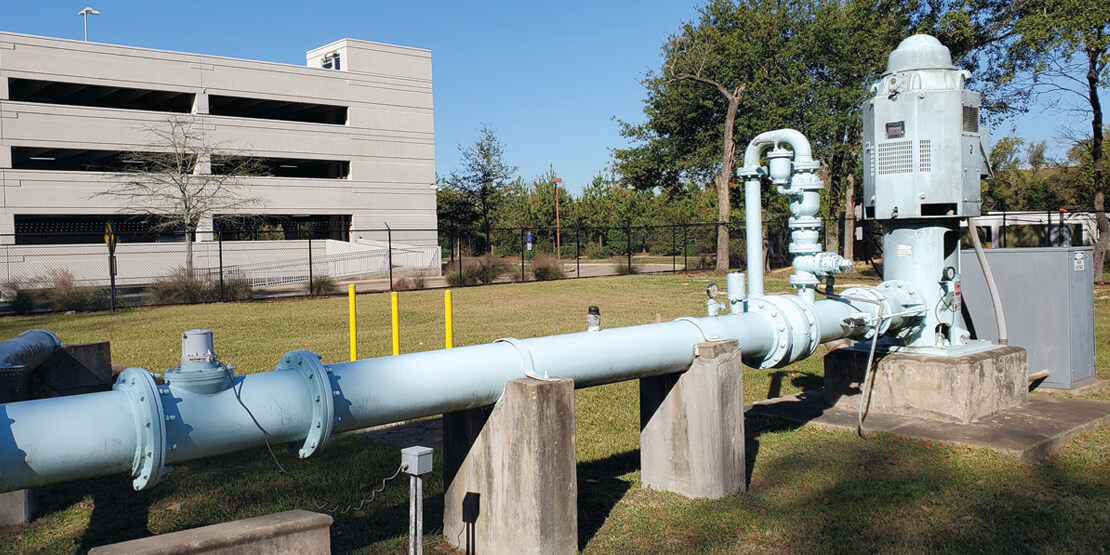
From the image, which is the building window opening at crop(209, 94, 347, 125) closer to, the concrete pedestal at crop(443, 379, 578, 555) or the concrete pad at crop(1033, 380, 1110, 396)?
the concrete pad at crop(1033, 380, 1110, 396)

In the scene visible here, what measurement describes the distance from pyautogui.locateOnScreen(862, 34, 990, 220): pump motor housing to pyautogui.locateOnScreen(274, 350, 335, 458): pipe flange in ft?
16.9

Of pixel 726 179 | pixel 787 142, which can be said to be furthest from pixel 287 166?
pixel 787 142

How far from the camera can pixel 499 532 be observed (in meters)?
4.14

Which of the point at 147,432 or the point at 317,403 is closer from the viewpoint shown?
the point at 147,432

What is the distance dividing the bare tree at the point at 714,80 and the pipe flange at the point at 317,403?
27563 mm

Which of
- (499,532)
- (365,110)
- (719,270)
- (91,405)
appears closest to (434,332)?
(499,532)

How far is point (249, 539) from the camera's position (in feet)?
10.3

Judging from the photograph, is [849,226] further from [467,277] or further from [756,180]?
[756,180]

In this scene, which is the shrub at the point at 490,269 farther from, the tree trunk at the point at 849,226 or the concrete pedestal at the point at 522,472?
the concrete pedestal at the point at 522,472

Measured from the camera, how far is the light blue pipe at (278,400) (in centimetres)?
296

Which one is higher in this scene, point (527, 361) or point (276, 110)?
point (276, 110)

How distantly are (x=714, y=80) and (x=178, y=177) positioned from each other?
2166 cm

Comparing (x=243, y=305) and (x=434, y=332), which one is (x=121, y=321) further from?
(x=434, y=332)

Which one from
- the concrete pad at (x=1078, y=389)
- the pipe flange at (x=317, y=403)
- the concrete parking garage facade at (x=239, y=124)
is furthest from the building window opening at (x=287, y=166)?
the pipe flange at (x=317, y=403)
